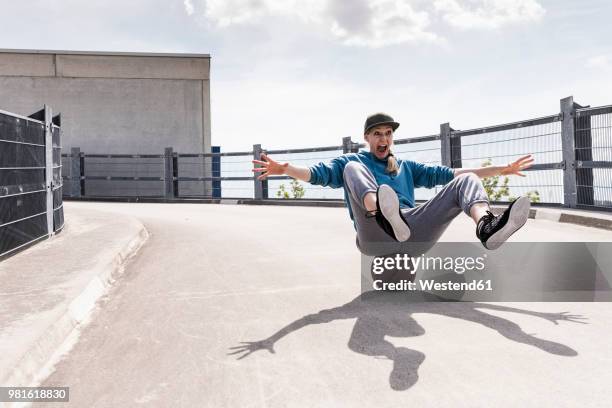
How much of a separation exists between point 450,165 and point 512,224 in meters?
10.1

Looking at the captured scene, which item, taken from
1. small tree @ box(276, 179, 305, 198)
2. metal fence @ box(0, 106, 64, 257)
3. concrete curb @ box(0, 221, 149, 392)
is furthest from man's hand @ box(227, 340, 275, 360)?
small tree @ box(276, 179, 305, 198)

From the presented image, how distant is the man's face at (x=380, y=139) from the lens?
164 inches

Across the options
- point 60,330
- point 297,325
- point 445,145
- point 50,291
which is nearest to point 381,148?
point 297,325

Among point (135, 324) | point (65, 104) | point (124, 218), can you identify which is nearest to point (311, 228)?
point (124, 218)

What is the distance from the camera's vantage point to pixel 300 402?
2371 mm

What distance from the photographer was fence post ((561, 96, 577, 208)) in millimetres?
9812

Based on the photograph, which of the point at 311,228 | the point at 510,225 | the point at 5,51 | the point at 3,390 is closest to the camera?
the point at 3,390

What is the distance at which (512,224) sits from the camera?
3352 mm

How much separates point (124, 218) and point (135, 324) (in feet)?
22.5

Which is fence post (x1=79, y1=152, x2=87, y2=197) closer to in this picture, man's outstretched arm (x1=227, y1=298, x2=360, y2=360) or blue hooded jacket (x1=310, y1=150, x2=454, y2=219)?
blue hooded jacket (x1=310, y1=150, x2=454, y2=219)

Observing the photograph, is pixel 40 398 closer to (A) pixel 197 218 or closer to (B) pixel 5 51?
(A) pixel 197 218

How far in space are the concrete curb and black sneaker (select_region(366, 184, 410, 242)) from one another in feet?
6.93

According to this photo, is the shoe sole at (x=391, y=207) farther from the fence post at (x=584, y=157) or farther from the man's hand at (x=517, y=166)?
the fence post at (x=584, y=157)

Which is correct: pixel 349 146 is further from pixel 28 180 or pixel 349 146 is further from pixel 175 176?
pixel 28 180
